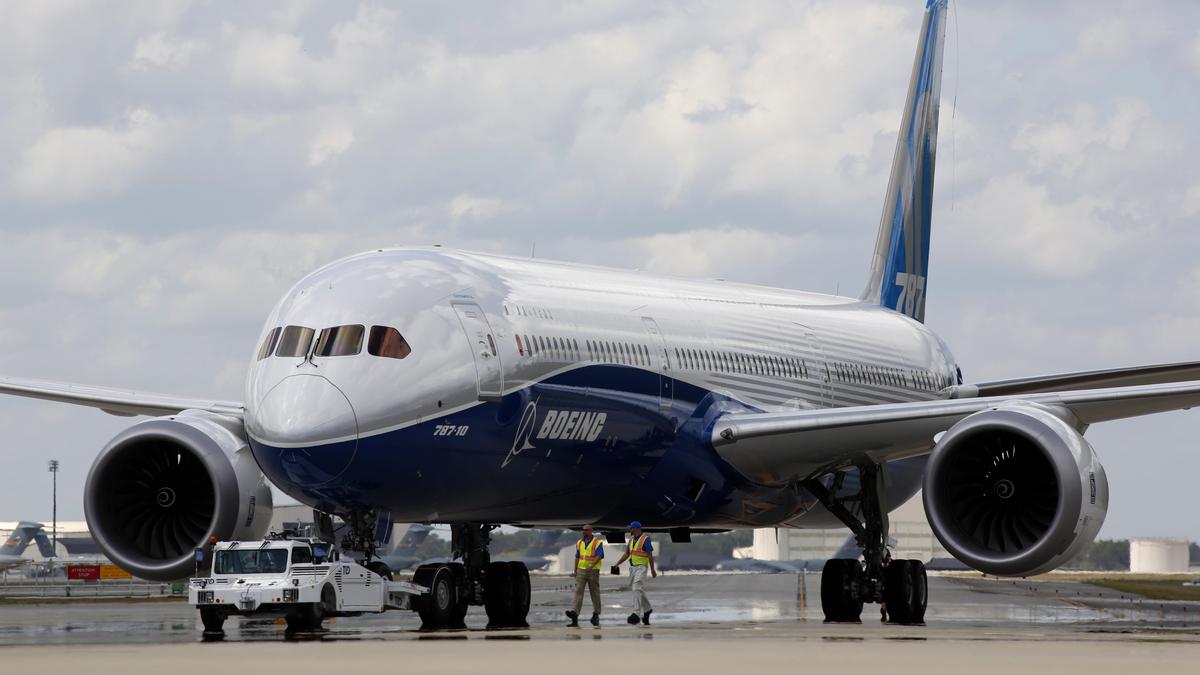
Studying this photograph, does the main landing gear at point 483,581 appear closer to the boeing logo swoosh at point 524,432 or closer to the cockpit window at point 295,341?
the boeing logo swoosh at point 524,432

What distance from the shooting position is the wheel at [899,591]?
25.0m

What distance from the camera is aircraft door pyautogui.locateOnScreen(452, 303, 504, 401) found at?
19.9m

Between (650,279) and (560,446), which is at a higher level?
(650,279)

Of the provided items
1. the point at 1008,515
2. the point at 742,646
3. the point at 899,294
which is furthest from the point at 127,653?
the point at 899,294

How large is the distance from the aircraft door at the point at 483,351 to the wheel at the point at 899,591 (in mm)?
7349

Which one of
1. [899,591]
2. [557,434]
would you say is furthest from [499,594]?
[899,591]

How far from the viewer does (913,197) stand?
110ft

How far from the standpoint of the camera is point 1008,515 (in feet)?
70.5

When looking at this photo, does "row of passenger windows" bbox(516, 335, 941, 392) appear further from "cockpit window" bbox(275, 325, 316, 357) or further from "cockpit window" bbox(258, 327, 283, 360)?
"cockpit window" bbox(258, 327, 283, 360)

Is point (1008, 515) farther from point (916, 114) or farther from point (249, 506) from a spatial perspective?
point (916, 114)

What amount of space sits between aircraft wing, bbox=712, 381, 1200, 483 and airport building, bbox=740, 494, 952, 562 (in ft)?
216

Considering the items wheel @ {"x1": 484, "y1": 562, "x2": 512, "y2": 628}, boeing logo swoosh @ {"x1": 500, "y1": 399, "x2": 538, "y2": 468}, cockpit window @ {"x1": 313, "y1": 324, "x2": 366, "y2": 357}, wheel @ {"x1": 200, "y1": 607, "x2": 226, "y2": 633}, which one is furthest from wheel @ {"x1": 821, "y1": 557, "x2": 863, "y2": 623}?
cockpit window @ {"x1": 313, "y1": 324, "x2": 366, "y2": 357}

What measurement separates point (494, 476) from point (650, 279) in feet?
18.4

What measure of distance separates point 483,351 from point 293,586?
3061mm
